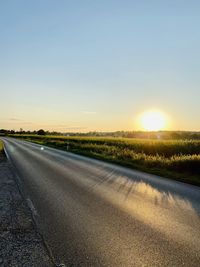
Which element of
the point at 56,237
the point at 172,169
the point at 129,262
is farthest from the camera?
the point at 172,169

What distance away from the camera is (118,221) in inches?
256

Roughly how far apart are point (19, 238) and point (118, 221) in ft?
6.88

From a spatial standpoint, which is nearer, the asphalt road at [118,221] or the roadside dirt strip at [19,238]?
the roadside dirt strip at [19,238]

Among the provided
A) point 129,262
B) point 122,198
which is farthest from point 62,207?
point 129,262

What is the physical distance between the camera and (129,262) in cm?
445

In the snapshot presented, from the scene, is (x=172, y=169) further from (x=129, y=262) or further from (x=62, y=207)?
(x=129, y=262)

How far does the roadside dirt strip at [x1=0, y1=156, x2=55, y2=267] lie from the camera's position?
4.54m

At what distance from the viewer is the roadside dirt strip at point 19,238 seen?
4543 mm

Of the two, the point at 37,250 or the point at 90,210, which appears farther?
the point at 90,210

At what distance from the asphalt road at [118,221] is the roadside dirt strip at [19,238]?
0.67 ft

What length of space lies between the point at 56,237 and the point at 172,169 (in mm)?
11001

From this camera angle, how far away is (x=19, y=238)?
218 inches

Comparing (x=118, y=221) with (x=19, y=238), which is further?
(x=118, y=221)

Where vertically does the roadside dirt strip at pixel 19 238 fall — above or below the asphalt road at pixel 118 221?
below
